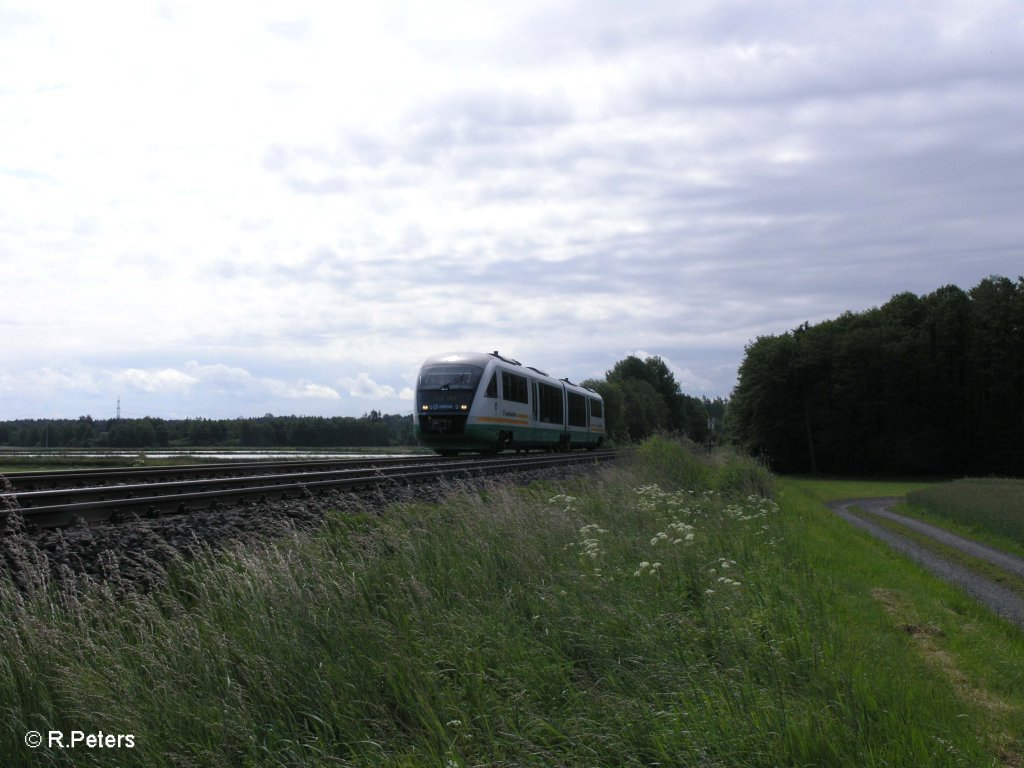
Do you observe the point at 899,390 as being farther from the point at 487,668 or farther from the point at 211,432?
the point at 487,668

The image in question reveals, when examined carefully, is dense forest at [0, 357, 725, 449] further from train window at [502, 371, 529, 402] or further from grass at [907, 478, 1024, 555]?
train window at [502, 371, 529, 402]

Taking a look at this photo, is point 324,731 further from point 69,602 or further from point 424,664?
point 69,602

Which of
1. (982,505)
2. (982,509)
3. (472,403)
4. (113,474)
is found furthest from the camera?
(982,505)

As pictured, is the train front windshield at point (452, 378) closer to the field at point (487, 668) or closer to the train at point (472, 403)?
the train at point (472, 403)

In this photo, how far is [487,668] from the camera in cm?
615

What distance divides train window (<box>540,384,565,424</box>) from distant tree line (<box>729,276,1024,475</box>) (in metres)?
37.1

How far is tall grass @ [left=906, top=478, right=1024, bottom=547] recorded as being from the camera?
24828 millimetres

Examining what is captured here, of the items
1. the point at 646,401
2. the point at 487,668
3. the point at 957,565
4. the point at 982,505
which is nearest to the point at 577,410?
the point at 982,505

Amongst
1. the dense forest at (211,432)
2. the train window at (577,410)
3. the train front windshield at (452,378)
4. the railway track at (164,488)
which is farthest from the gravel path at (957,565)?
the dense forest at (211,432)

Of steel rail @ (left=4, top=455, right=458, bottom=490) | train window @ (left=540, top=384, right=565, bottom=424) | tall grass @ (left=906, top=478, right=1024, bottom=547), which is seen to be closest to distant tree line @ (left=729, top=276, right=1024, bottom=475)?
tall grass @ (left=906, top=478, right=1024, bottom=547)

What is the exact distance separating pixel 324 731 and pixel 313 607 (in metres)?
1.43

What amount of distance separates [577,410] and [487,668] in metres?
36.9

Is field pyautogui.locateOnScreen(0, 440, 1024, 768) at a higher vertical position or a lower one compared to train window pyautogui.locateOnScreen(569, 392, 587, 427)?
lower

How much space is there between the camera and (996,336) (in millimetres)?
70750
